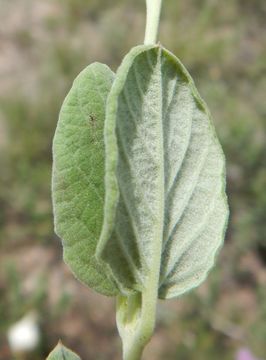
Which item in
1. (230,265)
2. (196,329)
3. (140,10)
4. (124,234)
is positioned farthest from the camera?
(140,10)

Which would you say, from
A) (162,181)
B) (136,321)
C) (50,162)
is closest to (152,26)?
(162,181)

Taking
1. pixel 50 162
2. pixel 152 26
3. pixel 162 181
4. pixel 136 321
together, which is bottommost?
pixel 50 162

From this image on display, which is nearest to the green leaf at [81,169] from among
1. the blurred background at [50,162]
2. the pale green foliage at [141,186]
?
the pale green foliage at [141,186]

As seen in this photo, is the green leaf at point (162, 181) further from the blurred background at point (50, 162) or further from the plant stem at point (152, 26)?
the blurred background at point (50, 162)

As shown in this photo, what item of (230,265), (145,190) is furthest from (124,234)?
(230,265)

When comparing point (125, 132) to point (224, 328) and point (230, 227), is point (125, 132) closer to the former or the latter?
point (224, 328)

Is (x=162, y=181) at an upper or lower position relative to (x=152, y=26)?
lower

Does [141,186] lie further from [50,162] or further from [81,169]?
[50,162]
